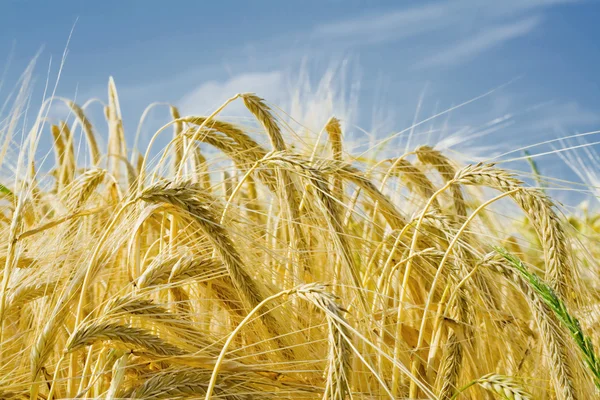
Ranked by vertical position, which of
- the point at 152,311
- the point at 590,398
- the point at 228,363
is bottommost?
the point at 590,398

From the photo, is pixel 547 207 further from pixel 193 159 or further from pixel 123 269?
pixel 193 159

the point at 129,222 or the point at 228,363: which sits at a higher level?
the point at 129,222

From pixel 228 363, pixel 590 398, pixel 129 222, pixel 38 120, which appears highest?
pixel 38 120

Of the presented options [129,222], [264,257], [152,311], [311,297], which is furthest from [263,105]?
[311,297]

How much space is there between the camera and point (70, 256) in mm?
2104

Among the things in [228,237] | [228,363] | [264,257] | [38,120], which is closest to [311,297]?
[228,363]

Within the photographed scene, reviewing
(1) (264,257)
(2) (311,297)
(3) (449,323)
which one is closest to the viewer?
(2) (311,297)

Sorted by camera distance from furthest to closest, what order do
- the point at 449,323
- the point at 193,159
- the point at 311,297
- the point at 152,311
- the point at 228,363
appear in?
the point at 193,159, the point at 449,323, the point at 152,311, the point at 228,363, the point at 311,297

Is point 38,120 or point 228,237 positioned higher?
point 38,120

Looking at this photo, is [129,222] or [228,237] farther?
[129,222]

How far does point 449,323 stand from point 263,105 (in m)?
0.99

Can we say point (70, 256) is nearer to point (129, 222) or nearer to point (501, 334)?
point (129, 222)

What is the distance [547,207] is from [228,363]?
0.91 metres

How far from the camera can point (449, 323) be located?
74.8 inches
